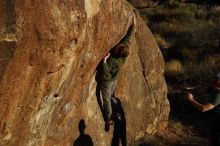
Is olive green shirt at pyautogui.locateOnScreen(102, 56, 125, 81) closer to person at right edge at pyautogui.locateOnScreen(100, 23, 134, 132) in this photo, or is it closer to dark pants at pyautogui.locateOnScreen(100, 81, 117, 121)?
person at right edge at pyautogui.locateOnScreen(100, 23, 134, 132)

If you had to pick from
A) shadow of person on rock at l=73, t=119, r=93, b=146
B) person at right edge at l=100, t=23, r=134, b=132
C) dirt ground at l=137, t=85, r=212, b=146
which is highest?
person at right edge at l=100, t=23, r=134, b=132

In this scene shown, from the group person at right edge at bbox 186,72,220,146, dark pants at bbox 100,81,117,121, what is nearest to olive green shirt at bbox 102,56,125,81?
dark pants at bbox 100,81,117,121

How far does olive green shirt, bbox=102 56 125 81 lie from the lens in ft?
24.5

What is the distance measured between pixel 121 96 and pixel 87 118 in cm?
127

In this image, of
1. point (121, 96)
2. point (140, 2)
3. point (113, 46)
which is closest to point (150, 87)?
point (121, 96)

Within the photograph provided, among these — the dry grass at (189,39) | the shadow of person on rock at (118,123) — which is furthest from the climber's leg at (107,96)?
the dry grass at (189,39)

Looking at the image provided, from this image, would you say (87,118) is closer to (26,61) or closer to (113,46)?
(113,46)

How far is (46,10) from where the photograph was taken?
18.4 ft

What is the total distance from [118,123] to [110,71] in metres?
1.28

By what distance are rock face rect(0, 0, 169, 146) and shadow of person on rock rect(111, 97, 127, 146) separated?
8.4 inches

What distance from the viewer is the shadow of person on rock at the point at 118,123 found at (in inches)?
329

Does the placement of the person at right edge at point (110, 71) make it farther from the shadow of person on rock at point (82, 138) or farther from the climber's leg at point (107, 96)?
the shadow of person on rock at point (82, 138)

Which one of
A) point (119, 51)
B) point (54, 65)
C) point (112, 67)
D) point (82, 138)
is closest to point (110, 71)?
point (112, 67)

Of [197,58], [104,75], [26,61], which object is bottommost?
[197,58]
